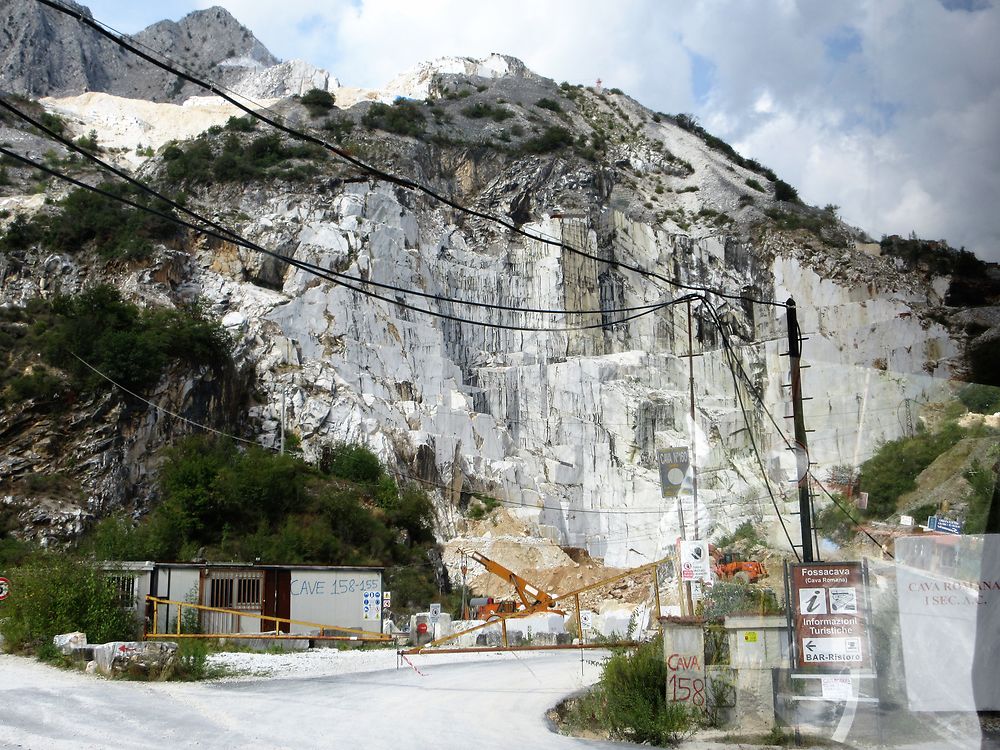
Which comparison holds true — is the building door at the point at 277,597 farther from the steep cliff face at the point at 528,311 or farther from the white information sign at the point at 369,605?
the steep cliff face at the point at 528,311

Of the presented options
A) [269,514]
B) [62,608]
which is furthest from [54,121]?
[62,608]

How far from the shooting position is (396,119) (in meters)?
81.4

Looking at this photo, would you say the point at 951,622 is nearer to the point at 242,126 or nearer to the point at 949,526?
the point at 949,526

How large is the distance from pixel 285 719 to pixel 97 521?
98.5 feet

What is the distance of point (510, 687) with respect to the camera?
1767 cm

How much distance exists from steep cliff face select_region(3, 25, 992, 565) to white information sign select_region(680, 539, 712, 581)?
16.1 metres

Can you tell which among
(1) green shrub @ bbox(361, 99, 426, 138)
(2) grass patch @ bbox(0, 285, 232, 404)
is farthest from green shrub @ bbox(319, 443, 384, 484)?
(1) green shrub @ bbox(361, 99, 426, 138)

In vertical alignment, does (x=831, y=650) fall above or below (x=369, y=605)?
above

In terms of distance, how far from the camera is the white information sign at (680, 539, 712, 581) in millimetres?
15594

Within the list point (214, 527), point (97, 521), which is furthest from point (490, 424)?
point (97, 521)

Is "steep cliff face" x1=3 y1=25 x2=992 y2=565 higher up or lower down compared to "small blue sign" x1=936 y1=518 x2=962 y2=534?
higher up

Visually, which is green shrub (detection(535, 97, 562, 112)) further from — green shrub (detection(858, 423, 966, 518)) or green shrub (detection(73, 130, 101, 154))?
green shrub (detection(858, 423, 966, 518))

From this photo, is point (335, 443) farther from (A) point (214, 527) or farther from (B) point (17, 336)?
(B) point (17, 336)

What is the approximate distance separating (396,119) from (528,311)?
39038 millimetres
